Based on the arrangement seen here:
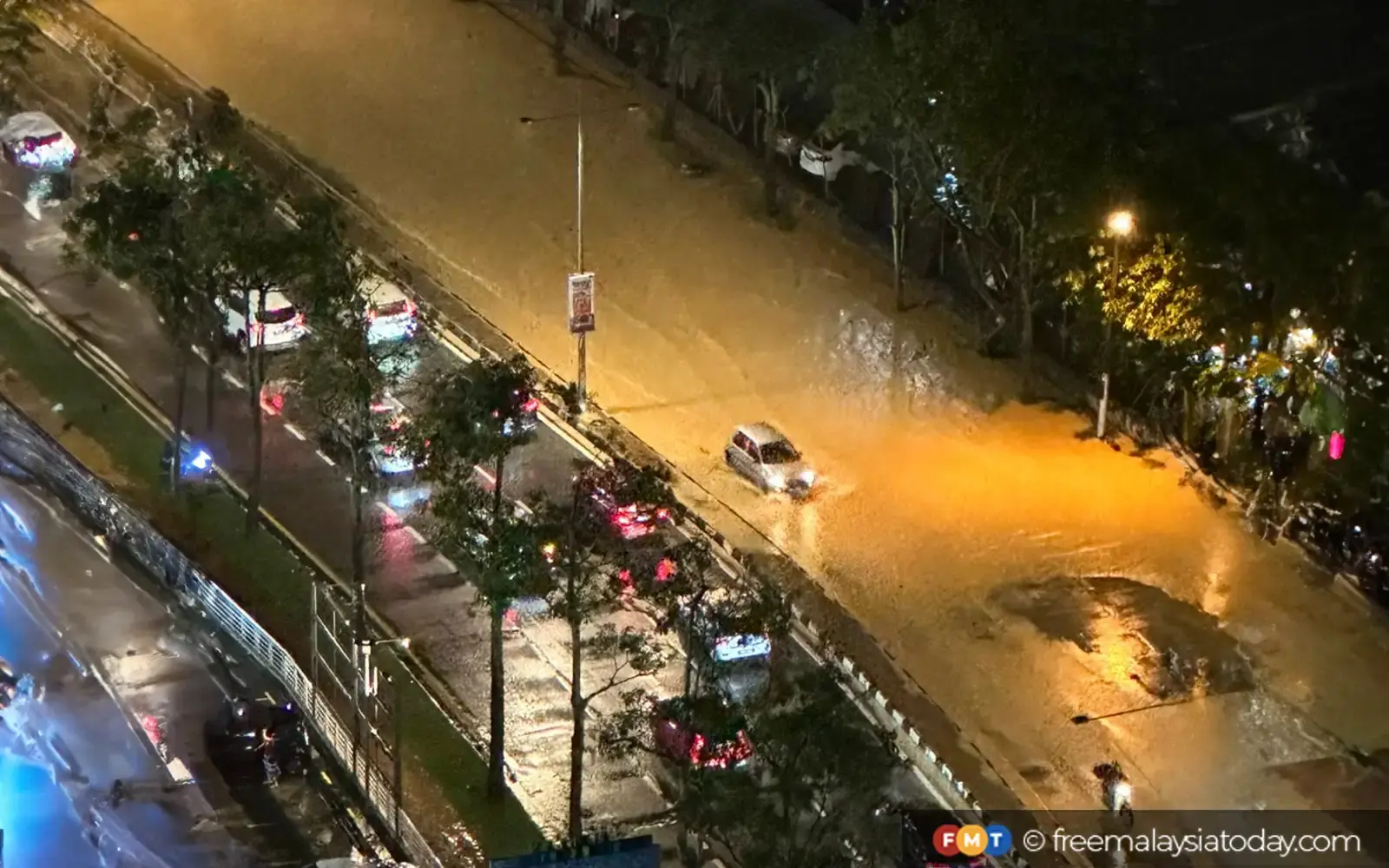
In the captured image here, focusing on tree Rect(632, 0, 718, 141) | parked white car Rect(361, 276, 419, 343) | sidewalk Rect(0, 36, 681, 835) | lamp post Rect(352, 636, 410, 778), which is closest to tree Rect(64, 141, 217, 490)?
sidewalk Rect(0, 36, 681, 835)

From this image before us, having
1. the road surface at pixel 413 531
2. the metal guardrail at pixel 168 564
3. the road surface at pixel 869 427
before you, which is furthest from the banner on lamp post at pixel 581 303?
the metal guardrail at pixel 168 564

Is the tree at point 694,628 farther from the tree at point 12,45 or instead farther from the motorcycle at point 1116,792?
the tree at point 12,45

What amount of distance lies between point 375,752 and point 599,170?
27382 mm

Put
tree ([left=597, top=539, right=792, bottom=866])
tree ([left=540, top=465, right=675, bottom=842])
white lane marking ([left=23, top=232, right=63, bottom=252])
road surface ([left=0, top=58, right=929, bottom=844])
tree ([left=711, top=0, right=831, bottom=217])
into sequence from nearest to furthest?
tree ([left=597, top=539, right=792, bottom=866]) → tree ([left=540, top=465, right=675, bottom=842]) → road surface ([left=0, top=58, right=929, bottom=844]) → white lane marking ([left=23, top=232, right=63, bottom=252]) → tree ([left=711, top=0, right=831, bottom=217])

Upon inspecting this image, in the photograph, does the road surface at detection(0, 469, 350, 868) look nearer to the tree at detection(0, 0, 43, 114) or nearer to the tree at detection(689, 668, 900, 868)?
the tree at detection(689, 668, 900, 868)

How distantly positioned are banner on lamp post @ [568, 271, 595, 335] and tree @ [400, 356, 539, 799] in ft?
28.3

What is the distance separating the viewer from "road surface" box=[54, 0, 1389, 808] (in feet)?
120

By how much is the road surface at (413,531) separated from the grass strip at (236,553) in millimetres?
805

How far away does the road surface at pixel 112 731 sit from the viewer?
105ft

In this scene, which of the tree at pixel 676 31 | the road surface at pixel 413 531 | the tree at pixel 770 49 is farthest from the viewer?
the tree at pixel 676 31

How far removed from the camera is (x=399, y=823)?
3209 cm

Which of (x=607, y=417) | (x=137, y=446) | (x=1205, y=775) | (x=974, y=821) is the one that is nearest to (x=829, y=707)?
(x=974, y=821)

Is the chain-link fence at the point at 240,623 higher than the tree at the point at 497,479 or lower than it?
lower

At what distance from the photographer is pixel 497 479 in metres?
34.4
